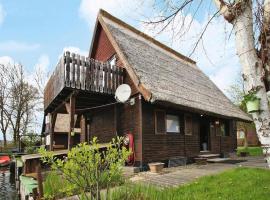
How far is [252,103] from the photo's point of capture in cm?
370

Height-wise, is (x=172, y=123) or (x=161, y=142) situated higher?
(x=172, y=123)

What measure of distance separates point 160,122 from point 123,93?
2.13m

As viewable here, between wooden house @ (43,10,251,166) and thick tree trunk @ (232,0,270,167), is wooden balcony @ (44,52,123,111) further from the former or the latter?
thick tree trunk @ (232,0,270,167)

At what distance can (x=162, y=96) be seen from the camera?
1187cm

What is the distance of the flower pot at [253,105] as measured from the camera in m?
3.68

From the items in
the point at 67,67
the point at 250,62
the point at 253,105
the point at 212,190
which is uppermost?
the point at 67,67

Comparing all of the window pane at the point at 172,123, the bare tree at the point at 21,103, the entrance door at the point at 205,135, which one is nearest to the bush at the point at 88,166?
the window pane at the point at 172,123

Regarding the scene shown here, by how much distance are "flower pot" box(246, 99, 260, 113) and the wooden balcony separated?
888 cm

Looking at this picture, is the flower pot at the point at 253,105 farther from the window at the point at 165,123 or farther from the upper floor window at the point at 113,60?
the upper floor window at the point at 113,60

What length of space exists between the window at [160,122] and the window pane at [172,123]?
0.46 metres

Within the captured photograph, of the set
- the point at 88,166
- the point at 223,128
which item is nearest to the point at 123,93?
the point at 88,166

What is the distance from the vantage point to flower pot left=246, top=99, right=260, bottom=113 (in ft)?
12.1

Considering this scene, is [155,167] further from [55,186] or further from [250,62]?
[250,62]

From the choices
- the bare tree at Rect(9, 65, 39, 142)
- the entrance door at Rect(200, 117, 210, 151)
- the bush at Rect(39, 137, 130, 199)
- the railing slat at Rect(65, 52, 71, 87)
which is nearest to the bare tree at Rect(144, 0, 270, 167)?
the bush at Rect(39, 137, 130, 199)
